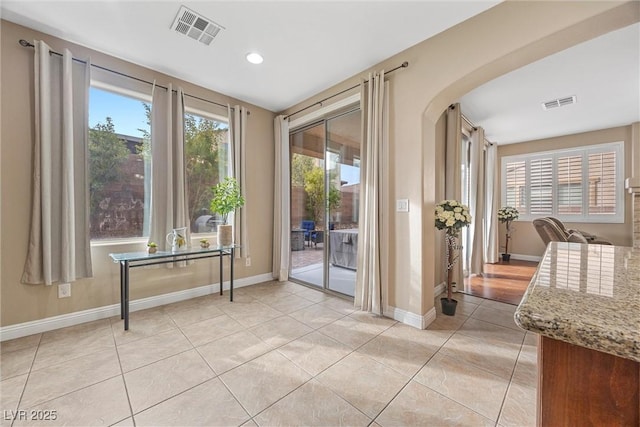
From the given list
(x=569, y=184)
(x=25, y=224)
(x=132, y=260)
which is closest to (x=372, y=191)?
(x=132, y=260)

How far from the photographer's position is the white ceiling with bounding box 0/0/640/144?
2088 mm

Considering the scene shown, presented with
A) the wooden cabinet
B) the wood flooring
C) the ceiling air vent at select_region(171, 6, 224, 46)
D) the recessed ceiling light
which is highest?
the ceiling air vent at select_region(171, 6, 224, 46)

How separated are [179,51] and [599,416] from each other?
357 centimetres

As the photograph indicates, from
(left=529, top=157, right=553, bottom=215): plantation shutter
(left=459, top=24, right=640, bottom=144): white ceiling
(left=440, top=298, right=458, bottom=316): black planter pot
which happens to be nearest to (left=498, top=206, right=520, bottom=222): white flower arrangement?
(left=529, top=157, right=553, bottom=215): plantation shutter

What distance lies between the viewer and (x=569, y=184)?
5.32m

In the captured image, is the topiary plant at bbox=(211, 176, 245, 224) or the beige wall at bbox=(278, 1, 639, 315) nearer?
the beige wall at bbox=(278, 1, 639, 315)

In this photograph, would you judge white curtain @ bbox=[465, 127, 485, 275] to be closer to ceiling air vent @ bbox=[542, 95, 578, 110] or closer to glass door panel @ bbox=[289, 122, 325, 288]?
ceiling air vent @ bbox=[542, 95, 578, 110]

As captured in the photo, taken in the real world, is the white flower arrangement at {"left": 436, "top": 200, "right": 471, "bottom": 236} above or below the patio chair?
above

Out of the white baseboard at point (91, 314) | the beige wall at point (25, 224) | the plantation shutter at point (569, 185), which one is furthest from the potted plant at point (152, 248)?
the plantation shutter at point (569, 185)

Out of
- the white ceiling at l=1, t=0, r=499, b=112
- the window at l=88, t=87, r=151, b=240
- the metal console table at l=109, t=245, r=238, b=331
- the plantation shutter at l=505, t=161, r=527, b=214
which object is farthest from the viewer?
the plantation shutter at l=505, t=161, r=527, b=214

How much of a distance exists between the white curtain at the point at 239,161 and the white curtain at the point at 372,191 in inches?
69.3

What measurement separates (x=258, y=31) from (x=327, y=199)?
2.06 m

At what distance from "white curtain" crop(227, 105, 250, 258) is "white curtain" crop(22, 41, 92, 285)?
1530 millimetres

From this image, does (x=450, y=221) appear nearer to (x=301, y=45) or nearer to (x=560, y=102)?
(x=301, y=45)
